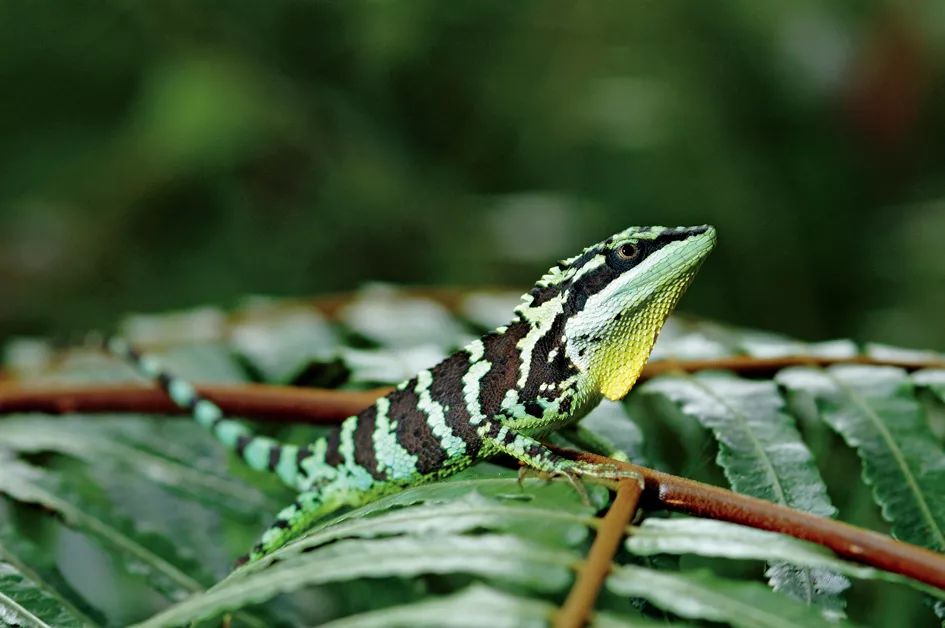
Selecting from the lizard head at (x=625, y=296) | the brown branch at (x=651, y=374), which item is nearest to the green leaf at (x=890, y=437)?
the brown branch at (x=651, y=374)

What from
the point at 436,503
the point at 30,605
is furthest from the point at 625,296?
the point at 30,605

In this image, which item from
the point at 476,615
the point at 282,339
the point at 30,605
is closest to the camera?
Result: the point at 476,615

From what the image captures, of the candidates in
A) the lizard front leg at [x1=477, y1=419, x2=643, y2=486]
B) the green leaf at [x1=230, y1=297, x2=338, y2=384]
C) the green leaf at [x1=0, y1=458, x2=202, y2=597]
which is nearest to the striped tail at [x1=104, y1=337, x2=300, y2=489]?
the green leaf at [x1=230, y1=297, x2=338, y2=384]

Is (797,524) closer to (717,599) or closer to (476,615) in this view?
(717,599)

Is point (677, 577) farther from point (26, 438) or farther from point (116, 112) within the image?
point (116, 112)

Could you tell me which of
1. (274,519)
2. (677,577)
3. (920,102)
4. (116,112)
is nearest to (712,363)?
(677,577)

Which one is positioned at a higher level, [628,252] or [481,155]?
[481,155]
